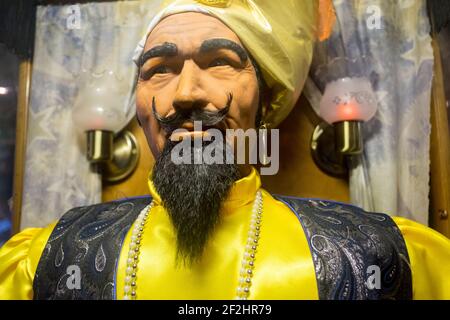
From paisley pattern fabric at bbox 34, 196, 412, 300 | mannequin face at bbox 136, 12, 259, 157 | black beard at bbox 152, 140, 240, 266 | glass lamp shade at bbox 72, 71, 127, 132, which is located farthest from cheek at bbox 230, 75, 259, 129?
glass lamp shade at bbox 72, 71, 127, 132

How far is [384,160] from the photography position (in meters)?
1.19

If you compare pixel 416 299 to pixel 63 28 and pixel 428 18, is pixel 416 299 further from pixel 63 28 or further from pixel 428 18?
pixel 63 28

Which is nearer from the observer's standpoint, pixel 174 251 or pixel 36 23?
pixel 174 251

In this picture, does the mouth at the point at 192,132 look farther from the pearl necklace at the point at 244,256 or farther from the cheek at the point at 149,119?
the pearl necklace at the point at 244,256

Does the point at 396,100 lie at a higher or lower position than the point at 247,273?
higher

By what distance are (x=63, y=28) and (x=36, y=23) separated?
0.28ft

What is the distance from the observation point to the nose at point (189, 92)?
87cm

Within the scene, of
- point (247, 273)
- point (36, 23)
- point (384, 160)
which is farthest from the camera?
point (36, 23)

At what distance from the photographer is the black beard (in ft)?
2.79

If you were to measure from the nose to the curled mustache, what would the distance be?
11mm

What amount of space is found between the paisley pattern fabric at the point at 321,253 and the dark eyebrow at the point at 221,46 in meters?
0.38

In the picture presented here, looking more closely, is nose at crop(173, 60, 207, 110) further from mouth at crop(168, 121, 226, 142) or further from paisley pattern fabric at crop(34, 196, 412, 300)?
paisley pattern fabric at crop(34, 196, 412, 300)

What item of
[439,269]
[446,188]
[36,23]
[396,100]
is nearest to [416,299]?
[439,269]

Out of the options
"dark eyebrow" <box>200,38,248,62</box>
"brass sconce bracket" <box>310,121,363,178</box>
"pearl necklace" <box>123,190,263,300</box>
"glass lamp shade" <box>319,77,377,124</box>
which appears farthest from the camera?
"brass sconce bracket" <box>310,121,363,178</box>
